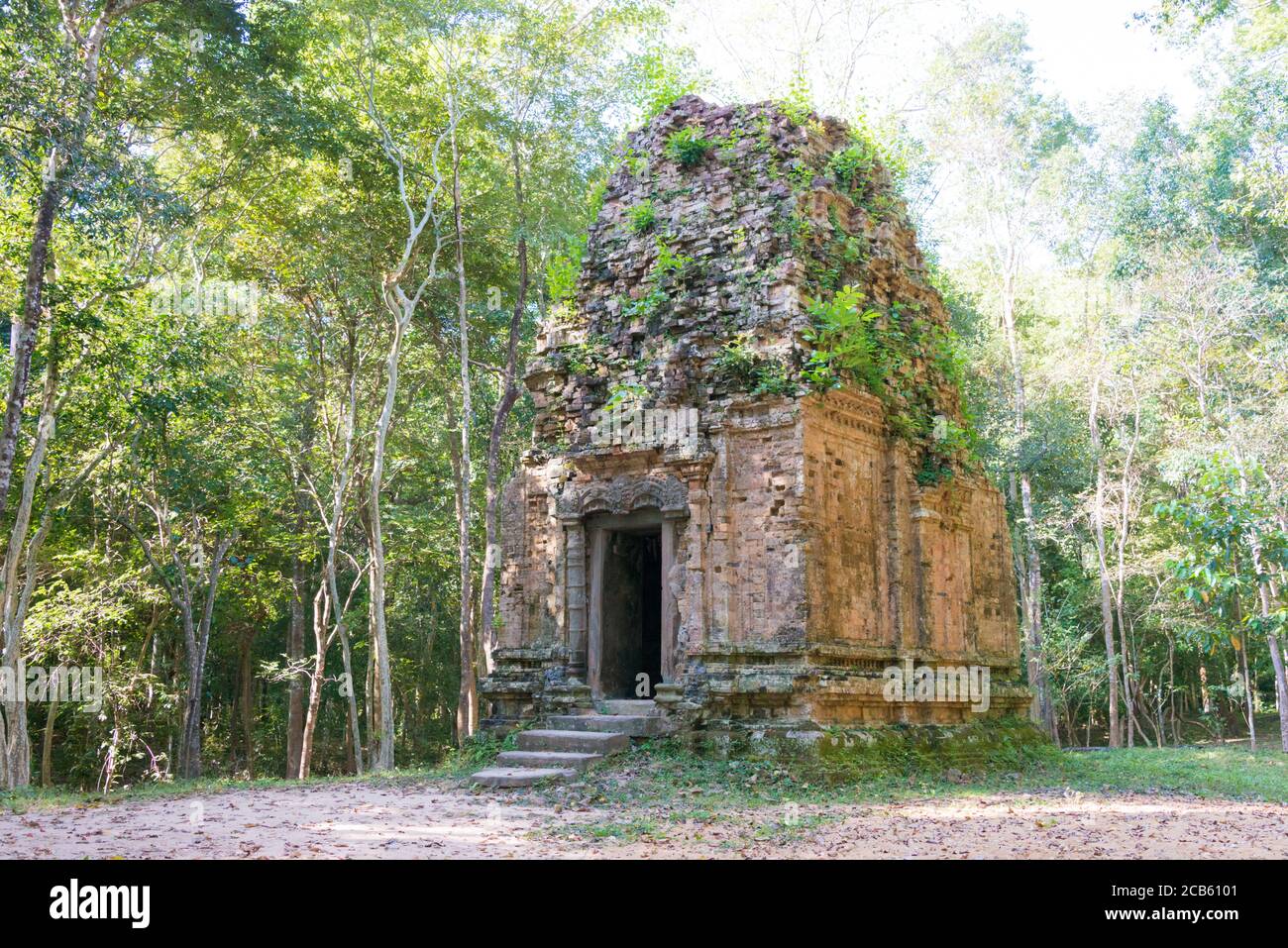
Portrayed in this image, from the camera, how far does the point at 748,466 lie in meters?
12.5

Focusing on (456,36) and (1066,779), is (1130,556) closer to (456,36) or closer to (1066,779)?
(1066,779)

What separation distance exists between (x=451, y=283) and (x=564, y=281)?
794cm

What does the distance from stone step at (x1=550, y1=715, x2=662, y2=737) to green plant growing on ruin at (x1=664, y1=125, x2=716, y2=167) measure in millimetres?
7958

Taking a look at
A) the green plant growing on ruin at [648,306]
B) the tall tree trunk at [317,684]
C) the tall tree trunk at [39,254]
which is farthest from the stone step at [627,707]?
the tall tree trunk at [317,684]

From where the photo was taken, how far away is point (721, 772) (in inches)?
432

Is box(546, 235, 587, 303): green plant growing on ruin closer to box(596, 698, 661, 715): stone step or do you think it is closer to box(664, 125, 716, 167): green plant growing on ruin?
box(664, 125, 716, 167): green plant growing on ruin

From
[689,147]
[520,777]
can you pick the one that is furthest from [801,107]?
[520,777]

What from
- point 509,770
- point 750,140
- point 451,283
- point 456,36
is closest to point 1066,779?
point 509,770

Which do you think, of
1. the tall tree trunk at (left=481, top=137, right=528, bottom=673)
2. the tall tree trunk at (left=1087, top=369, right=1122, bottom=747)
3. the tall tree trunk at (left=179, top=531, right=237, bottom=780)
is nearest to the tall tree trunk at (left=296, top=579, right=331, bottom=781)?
the tall tree trunk at (left=179, top=531, right=237, bottom=780)

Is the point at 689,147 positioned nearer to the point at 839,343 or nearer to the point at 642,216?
the point at 642,216

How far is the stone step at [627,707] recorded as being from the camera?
12790 millimetres

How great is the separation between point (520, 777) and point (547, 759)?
77 cm

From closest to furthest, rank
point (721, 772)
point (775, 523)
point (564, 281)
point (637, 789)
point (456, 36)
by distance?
point (637, 789), point (721, 772), point (775, 523), point (564, 281), point (456, 36)

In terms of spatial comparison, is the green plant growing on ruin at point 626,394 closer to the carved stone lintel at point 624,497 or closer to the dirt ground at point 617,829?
the carved stone lintel at point 624,497
